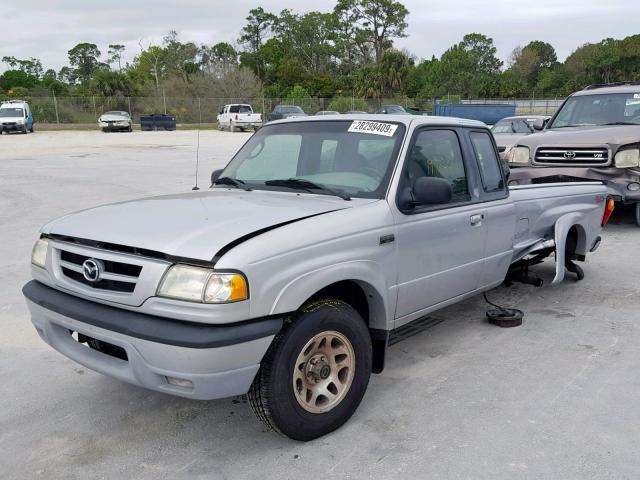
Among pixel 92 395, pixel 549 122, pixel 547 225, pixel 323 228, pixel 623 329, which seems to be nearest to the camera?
pixel 323 228

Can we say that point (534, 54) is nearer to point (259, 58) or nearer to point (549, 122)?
point (259, 58)

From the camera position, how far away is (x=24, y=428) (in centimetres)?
343

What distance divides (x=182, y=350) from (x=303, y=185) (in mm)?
1599

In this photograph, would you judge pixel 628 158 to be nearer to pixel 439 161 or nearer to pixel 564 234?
pixel 564 234

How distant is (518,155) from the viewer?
9742 millimetres

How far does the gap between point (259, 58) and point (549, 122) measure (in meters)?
86.1

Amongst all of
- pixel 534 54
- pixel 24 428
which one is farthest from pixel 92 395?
pixel 534 54

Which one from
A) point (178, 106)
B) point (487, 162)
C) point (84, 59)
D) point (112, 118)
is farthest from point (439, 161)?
point (84, 59)

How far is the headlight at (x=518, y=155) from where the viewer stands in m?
9.63

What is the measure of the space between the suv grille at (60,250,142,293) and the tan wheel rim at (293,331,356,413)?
929 millimetres

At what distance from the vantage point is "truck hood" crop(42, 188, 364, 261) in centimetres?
292

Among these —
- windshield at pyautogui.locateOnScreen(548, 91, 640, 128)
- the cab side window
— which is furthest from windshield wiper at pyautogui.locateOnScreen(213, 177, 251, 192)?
windshield at pyautogui.locateOnScreen(548, 91, 640, 128)

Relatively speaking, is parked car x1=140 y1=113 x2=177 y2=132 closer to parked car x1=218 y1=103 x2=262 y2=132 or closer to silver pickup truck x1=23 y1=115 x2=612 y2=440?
parked car x1=218 y1=103 x2=262 y2=132

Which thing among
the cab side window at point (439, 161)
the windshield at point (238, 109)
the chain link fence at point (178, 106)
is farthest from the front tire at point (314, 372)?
the chain link fence at point (178, 106)
